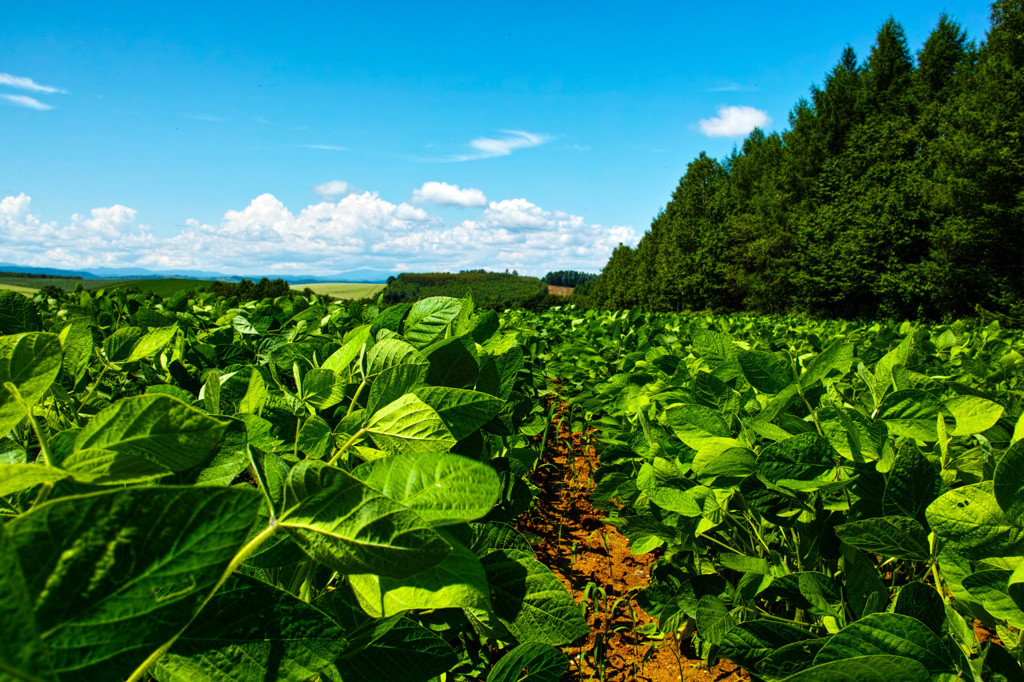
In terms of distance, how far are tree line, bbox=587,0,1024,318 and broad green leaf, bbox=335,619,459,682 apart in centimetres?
3028

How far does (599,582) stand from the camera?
3322 millimetres

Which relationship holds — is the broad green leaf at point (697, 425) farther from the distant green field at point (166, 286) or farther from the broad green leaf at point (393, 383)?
the distant green field at point (166, 286)

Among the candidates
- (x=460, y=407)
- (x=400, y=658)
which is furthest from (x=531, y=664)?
(x=460, y=407)

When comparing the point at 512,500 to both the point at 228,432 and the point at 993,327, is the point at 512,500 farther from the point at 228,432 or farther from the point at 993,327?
the point at 993,327

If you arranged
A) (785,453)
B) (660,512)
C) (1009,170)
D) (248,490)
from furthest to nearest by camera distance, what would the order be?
(1009,170), (660,512), (785,453), (248,490)

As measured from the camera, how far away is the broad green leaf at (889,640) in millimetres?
619

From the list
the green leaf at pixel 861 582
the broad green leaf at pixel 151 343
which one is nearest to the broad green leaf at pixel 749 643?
the green leaf at pixel 861 582

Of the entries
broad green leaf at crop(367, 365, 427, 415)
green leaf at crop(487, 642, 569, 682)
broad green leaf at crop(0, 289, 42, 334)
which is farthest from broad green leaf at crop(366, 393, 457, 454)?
broad green leaf at crop(0, 289, 42, 334)

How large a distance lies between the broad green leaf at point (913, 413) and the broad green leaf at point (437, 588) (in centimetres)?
115

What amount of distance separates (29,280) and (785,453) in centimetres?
4978

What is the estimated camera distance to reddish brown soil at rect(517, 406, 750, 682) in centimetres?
248

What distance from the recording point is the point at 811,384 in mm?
1424

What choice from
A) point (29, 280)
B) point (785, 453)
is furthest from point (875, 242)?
point (29, 280)

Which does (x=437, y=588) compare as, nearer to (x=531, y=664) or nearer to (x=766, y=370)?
(x=531, y=664)
